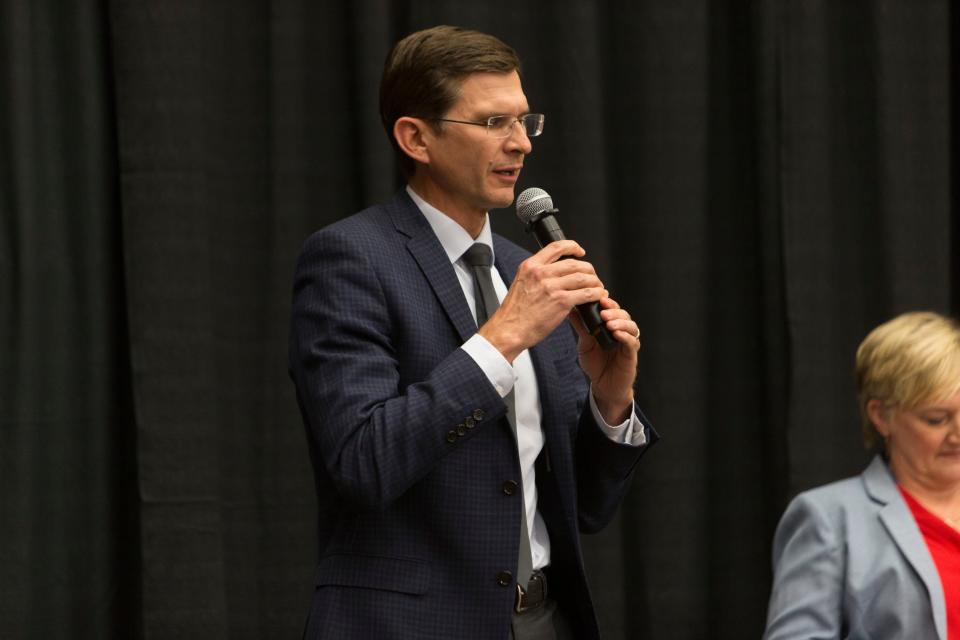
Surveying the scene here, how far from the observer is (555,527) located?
1.75 meters

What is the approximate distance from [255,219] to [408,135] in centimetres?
121

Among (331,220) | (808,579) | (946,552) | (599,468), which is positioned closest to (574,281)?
(599,468)

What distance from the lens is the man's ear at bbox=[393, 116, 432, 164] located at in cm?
179

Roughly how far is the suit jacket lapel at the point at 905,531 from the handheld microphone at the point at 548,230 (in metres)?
0.67

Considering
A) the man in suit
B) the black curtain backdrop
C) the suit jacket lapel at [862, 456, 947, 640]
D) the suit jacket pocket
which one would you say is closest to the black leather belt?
the man in suit

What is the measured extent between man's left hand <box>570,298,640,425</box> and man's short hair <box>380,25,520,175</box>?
0.39 m

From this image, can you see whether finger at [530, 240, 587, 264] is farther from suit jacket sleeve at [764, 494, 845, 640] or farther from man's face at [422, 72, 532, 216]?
suit jacket sleeve at [764, 494, 845, 640]

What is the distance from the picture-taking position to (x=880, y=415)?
6.70 ft

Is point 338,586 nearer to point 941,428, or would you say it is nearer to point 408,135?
point 408,135

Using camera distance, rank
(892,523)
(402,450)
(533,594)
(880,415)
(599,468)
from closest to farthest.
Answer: (402,450) < (533,594) < (599,468) < (892,523) < (880,415)

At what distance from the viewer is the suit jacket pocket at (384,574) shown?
159 cm

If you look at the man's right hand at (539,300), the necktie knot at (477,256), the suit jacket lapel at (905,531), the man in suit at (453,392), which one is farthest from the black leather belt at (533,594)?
the suit jacket lapel at (905,531)

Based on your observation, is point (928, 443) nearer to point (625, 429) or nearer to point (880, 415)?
point (880, 415)

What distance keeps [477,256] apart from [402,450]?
0.40 metres
